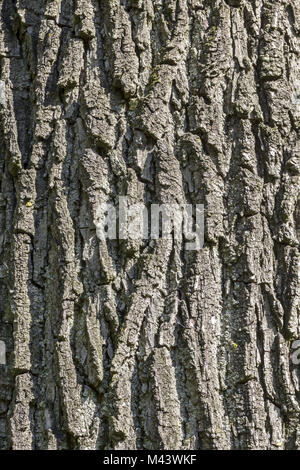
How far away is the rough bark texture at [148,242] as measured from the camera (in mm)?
1978

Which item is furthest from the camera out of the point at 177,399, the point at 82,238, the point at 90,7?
the point at 90,7

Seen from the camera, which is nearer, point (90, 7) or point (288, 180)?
point (288, 180)

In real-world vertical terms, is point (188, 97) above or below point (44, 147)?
above

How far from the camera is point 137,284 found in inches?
80.4

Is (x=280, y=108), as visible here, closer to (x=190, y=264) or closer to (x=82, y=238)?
(x=190, y=264)

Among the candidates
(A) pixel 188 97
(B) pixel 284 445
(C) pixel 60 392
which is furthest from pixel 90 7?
(B) pixel 284 445

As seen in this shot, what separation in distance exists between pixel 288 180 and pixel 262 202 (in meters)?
0.12

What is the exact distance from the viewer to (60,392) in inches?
78.5

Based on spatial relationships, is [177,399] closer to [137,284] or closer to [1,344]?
[137,284]

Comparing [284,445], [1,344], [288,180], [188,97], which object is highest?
[188,97]

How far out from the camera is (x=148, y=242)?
2.09m

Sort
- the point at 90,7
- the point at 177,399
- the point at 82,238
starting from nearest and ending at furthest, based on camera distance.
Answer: the point at 177,399
the point at 82,238
the point at 90,7

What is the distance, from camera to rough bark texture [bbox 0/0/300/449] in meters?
1.98

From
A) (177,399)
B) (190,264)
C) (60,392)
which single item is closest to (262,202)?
(190,264)
